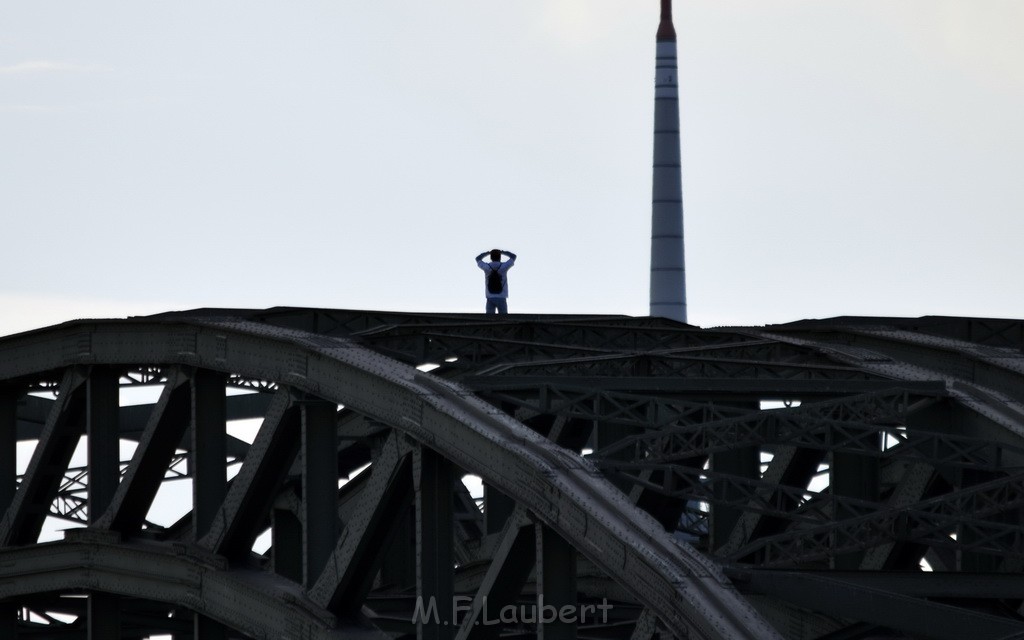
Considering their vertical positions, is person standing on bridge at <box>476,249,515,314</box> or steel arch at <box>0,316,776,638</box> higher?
person standing on bridge at <box>476,249,515,314</box>

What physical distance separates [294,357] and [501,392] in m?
2.90

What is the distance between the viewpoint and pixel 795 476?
3027cm

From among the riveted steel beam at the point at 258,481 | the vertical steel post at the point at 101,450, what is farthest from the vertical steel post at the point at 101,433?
the riveted steel beam at the point at 258,481

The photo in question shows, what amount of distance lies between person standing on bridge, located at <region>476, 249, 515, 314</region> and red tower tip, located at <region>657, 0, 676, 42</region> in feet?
197

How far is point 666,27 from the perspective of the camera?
333 ft

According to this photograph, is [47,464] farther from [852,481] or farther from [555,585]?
[555,585]

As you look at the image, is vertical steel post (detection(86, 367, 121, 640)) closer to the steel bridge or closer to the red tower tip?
the steel bridge

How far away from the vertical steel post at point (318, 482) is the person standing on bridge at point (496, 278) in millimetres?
14114

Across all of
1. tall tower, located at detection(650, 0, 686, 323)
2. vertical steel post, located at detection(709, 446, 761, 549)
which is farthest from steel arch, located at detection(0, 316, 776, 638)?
tall tower, located at detection(650, 0, 686, 323)

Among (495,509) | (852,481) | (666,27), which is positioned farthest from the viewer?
(666,27)

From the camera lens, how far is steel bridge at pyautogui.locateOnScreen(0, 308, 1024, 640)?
2258 centimetres

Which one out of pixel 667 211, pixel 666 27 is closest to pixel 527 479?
pixel 667 211

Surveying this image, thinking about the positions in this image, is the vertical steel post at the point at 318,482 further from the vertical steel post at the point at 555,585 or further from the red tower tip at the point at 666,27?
the red tower tip at the point at 666,27

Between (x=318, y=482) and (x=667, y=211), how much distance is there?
71.1 meters
